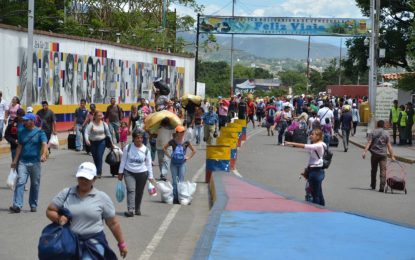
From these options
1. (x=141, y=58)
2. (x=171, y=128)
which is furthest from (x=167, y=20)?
(x=171, y=128)

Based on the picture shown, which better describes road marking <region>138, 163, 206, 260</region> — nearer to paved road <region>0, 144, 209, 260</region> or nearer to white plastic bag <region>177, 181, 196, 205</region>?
paved road <region>0, 144, 209, 260</region>

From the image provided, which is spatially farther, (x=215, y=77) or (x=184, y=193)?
(x=215, y=77)

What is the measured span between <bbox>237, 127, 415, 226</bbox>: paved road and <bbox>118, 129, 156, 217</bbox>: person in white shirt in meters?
4.15

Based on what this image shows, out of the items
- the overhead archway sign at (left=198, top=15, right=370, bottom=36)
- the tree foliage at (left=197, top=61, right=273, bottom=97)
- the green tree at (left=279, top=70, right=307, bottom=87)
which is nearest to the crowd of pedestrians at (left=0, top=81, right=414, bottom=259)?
the overhead archway sign at (left=198, top=15, right=370, bottom=36)

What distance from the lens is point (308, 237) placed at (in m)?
12.2

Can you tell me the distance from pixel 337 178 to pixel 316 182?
26.7 ft

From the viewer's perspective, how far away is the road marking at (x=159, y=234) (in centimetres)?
1130

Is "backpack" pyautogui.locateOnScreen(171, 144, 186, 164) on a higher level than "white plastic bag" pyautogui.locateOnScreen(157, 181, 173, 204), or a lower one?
higher

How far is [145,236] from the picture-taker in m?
12.8

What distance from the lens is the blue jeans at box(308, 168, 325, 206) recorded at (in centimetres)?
1549

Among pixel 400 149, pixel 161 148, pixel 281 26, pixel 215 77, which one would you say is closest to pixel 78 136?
pixel 161 148

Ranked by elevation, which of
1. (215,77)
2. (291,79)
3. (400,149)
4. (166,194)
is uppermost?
(291,79)

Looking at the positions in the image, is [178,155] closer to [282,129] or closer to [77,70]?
[282,129]

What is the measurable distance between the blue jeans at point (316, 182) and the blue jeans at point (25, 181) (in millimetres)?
4561
